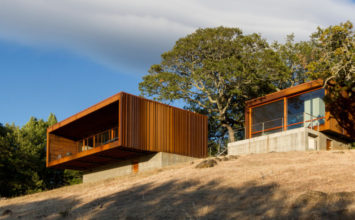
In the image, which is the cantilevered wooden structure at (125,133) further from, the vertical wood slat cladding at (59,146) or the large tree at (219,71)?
the large tree at (219,71)

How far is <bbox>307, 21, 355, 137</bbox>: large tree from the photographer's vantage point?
25.6 metres

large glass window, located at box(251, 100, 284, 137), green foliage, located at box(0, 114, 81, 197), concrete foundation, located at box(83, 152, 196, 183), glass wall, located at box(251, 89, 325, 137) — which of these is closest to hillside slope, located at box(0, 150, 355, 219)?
glass wall, located at box(251, 89, 325, 137)

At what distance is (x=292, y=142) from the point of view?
25438 millimetres

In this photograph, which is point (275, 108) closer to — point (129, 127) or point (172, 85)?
point (129, 127)

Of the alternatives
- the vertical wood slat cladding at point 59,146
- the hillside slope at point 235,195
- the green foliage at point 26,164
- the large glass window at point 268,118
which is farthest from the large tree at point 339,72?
the green foliage at point 26,164

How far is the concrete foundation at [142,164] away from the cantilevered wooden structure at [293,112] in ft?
16.4

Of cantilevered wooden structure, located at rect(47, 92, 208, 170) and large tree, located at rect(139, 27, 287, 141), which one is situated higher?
large tree, located at rect(139, 27, 287, 141)

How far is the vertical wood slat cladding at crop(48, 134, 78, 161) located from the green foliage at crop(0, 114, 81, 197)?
19.1ft

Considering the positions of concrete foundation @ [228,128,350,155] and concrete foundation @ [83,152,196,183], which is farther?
concrete foundation @ [83,152,196,183]

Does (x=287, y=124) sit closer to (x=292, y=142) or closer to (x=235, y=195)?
(x=292, y=142)

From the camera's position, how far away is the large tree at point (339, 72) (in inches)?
1006

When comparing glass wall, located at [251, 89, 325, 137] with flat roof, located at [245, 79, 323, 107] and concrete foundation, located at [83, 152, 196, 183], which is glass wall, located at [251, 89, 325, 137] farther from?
concrete foundation, located at [83, 152, 196, 183]

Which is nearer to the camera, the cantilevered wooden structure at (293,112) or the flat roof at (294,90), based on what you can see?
the cantilevered wooden structure at (293,112)

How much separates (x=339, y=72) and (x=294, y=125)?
3.91 metres
